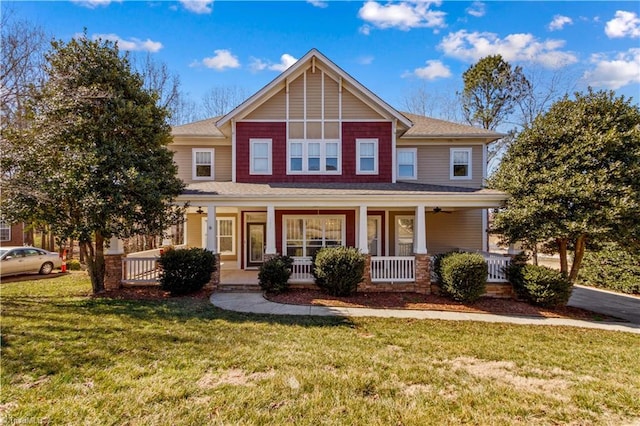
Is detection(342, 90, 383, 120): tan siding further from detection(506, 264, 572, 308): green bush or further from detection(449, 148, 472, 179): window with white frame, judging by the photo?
detection(506, 264, 572, 308): green bush

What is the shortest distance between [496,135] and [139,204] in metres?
14.3

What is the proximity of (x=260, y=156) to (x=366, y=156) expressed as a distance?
4.43m

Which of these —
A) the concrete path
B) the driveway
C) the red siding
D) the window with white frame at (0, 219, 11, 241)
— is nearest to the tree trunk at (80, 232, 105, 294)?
the concrete path

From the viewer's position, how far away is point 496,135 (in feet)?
45.2

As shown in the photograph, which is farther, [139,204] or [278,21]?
[278,21]

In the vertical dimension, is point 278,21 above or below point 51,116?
above

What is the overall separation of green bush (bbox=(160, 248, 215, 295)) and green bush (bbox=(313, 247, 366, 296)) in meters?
3.73

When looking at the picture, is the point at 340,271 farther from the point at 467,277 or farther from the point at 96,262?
the point at 96,262

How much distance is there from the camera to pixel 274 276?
992cm

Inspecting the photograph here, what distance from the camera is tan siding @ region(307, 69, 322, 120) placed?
12703mm

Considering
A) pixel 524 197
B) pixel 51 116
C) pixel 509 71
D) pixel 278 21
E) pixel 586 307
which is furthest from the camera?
pixel 509 71

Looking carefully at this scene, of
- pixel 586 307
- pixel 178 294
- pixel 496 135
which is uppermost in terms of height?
pixel 496 135

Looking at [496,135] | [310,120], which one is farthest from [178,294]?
[496,135]

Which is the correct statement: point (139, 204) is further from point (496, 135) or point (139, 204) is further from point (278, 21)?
point (496, 135)
